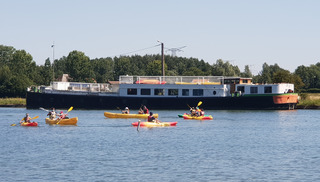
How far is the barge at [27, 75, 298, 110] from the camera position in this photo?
99312mm

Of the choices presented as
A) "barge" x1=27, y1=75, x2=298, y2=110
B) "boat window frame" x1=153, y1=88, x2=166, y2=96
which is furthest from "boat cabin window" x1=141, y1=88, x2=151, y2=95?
"boat window frame" x1=153, y1=88, x2=166, y2=96

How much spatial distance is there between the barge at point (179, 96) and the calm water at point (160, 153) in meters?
29.4

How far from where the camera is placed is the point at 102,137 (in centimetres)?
5628

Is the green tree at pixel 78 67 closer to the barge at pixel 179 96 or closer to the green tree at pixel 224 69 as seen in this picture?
the green tree at pixel 224 69

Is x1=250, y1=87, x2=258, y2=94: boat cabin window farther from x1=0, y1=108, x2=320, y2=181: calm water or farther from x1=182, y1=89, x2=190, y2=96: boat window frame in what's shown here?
x1=0, y1=108, x2=320, y2=181: calm water

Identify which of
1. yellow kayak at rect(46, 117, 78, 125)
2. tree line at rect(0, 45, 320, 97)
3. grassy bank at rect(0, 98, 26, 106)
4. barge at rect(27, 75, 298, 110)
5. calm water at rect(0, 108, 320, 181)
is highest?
tree line at rect(0, 45, 320, 97)

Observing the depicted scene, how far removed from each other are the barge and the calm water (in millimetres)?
29435

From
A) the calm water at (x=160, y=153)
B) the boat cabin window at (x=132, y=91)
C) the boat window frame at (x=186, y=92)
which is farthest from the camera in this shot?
the boat cabin window at (x=132, y=91)

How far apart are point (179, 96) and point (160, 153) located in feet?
186

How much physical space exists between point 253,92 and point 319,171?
64.1 m

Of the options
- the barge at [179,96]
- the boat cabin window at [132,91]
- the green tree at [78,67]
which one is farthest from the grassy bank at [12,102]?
the green tree at [78,67]

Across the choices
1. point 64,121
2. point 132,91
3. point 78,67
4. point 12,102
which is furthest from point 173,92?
point 78,67

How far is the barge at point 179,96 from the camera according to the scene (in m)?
99.3

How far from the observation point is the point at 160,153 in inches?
1731
